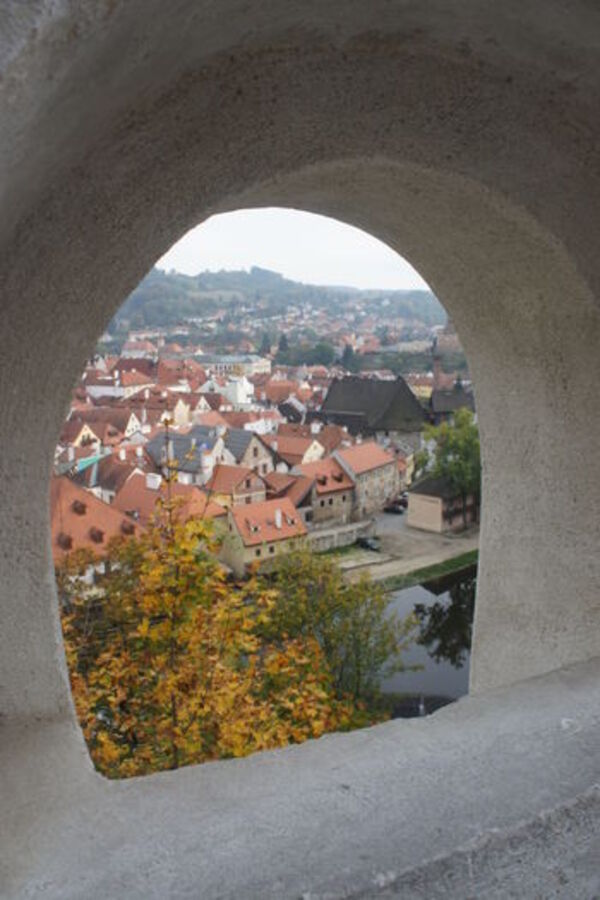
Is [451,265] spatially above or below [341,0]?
below

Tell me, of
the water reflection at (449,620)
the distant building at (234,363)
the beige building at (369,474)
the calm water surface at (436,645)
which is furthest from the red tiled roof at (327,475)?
the distant building at (234,363)

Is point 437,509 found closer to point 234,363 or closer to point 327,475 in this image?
point 327,475

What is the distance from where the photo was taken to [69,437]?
35.8m

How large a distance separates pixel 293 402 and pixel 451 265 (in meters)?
52.2

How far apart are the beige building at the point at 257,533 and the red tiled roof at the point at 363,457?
8.61m

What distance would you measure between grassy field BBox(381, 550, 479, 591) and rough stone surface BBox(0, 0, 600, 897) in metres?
24.3

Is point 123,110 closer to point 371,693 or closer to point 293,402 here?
point 371,693

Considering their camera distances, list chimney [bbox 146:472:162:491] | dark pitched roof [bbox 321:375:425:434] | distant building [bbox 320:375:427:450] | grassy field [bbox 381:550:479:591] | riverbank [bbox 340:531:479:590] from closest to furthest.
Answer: chimney [bbox 146:472:162:491] → grassy field [bbox 381:550:479:591] → riverbank [bbox 340:531:479:590] → distant building [bbox 320:375:427:450] → dark pitched roof [bbox 321:375:425:434]

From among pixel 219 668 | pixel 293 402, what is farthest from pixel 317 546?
pixel 293 402

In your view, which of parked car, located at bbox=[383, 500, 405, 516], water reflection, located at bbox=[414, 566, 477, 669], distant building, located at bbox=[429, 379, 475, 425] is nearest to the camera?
water reflection, located at bbox=[414, 566, 477, 669]

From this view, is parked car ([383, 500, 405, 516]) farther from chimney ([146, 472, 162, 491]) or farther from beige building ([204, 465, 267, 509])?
chimney ([146, 472, 162, 491])

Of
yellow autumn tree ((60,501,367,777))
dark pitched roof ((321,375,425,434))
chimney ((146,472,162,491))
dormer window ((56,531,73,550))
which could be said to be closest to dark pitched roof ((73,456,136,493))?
chimney ((146,472,162,491))

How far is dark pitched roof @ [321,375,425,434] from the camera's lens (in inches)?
1850

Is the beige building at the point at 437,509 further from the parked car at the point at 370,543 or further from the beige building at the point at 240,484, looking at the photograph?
the beige building at the point at 240,484
